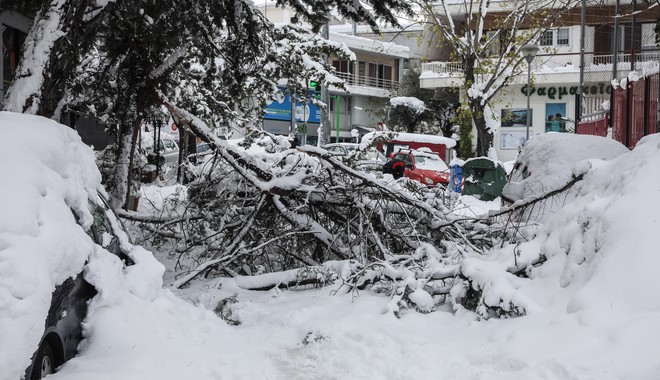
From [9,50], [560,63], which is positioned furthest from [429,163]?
[9,50]

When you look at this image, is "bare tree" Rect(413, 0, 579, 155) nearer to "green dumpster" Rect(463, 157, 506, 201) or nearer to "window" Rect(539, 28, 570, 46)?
"green dumpster" Rect(463, 157, 506, 201)

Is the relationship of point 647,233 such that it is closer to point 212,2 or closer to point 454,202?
point 454,202

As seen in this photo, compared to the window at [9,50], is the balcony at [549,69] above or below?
above

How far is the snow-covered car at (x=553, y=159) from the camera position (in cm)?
912

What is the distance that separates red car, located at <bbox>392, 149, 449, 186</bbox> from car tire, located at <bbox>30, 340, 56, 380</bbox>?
77.3 feet

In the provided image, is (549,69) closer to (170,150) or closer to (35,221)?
(170,150)

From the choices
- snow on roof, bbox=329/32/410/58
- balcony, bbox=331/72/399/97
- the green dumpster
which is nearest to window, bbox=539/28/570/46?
snow on roof, bbox=329/32/410/58

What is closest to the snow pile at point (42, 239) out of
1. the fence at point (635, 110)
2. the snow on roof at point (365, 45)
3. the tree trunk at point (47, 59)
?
the tree trunk at point (47, 59)

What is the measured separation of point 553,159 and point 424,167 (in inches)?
832

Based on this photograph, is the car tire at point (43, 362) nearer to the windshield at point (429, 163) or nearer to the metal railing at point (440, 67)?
the windshield at point (429, 163)

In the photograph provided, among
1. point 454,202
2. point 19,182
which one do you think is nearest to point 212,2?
point 454,202

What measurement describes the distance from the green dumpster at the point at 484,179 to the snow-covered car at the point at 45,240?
63.7 ft

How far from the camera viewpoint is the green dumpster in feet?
78.9

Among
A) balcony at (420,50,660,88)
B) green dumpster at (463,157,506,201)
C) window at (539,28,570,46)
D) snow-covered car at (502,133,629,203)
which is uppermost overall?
window at (539,28,570,46)
